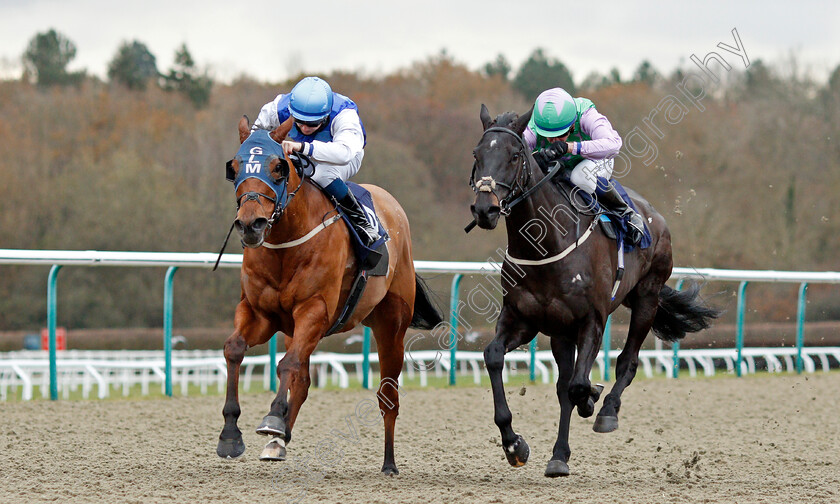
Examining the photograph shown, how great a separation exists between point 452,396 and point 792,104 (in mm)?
18880

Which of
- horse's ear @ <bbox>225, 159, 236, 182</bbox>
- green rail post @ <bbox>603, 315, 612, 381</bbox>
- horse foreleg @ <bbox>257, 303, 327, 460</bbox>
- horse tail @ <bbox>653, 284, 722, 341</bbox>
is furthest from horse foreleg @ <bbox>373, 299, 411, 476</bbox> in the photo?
green rail post @ <bbox>603, 315, 612, 381</bbox>

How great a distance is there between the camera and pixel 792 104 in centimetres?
2553

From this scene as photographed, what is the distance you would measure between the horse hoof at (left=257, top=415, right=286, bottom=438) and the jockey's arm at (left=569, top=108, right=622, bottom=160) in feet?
7.77

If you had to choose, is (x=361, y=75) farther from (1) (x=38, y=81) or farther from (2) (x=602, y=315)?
(2) (x=602, y=315)

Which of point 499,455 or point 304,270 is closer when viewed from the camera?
point 304,270

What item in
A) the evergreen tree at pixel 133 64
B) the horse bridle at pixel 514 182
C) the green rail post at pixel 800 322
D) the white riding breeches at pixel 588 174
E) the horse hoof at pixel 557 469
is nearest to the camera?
the horse bridle at pixel 514 182

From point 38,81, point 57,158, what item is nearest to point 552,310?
point 57,158

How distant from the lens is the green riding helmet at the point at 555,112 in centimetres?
598

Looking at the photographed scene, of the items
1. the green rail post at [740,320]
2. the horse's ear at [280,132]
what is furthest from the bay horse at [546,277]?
the green rail post at [740,320]

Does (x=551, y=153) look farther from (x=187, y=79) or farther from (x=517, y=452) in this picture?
(x=187, y=79)

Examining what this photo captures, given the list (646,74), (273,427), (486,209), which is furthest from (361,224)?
(646,74)

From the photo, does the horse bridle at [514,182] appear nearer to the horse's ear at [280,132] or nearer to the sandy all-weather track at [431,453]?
the horse's ear at [280,132]

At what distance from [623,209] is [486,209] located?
1584 mm

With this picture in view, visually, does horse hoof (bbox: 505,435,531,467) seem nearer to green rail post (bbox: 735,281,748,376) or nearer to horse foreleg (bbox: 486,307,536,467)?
horse foreleg (bbox: 486,307,536,467)
